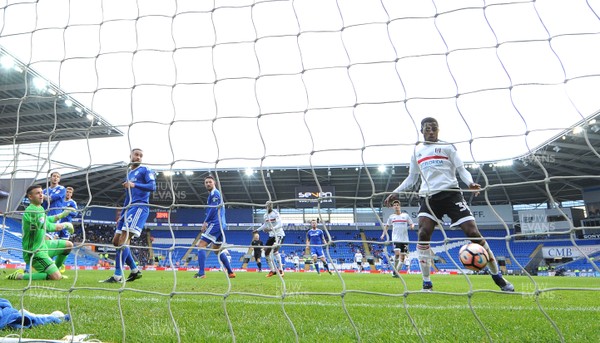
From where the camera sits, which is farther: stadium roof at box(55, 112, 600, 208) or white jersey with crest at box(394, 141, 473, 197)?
stadium roof at box(55, 112, 600, 208)

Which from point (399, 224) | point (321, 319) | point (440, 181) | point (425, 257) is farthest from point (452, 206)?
point (399, 224)

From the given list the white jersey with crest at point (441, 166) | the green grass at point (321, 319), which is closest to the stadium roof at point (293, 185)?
the white jersey with crest at point (441, 166)

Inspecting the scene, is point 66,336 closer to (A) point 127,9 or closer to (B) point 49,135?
(B) point 49,135

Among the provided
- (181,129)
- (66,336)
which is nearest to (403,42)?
(181,129)

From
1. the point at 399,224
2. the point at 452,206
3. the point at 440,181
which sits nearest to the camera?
the point at 440,181

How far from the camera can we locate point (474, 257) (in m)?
3.44

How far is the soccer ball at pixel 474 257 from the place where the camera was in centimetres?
341

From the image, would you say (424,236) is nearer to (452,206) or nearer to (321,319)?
(452,206)

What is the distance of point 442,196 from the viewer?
4.35m

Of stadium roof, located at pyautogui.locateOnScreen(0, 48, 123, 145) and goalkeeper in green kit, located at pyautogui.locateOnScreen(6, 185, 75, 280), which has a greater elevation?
stadium roof, located at pyautogui.locateOnScreen(0, 48, 123, 145)

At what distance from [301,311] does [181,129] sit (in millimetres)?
1691

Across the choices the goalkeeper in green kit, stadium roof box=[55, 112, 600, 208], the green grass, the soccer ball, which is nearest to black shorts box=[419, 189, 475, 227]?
the soccer ball

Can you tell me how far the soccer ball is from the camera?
11.2ft

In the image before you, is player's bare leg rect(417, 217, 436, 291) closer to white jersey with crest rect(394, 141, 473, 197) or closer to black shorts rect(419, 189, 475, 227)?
black shorts rect(419, 189, 475, 227)
